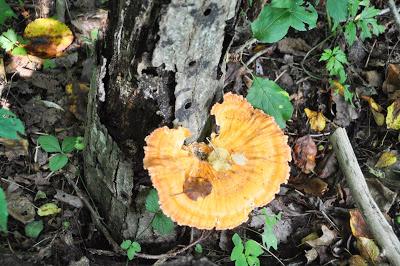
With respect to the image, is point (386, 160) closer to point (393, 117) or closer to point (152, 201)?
point (393, 117)

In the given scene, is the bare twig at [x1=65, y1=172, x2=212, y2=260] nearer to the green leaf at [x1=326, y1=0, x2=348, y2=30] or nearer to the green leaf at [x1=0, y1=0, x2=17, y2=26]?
the green leaf at [x1=0, y1=0, x2=17, y2=26]

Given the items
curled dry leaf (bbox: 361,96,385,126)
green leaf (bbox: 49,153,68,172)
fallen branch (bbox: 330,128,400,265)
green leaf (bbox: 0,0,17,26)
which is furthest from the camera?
curled dry leaf (bbox: 361,96,385,126)

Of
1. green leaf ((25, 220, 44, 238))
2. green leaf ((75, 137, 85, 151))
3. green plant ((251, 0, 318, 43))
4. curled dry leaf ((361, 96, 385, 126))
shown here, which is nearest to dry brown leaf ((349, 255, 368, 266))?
curled dry leaf ((361, 96, 385, 126))

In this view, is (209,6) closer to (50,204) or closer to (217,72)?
(217,72)

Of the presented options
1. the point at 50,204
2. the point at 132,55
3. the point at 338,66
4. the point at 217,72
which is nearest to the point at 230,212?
the point at 217,72

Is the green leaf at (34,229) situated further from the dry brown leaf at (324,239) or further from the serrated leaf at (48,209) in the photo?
the dry brown leaf at (324,239)

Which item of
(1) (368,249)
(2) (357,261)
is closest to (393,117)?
(1) (368,249)
